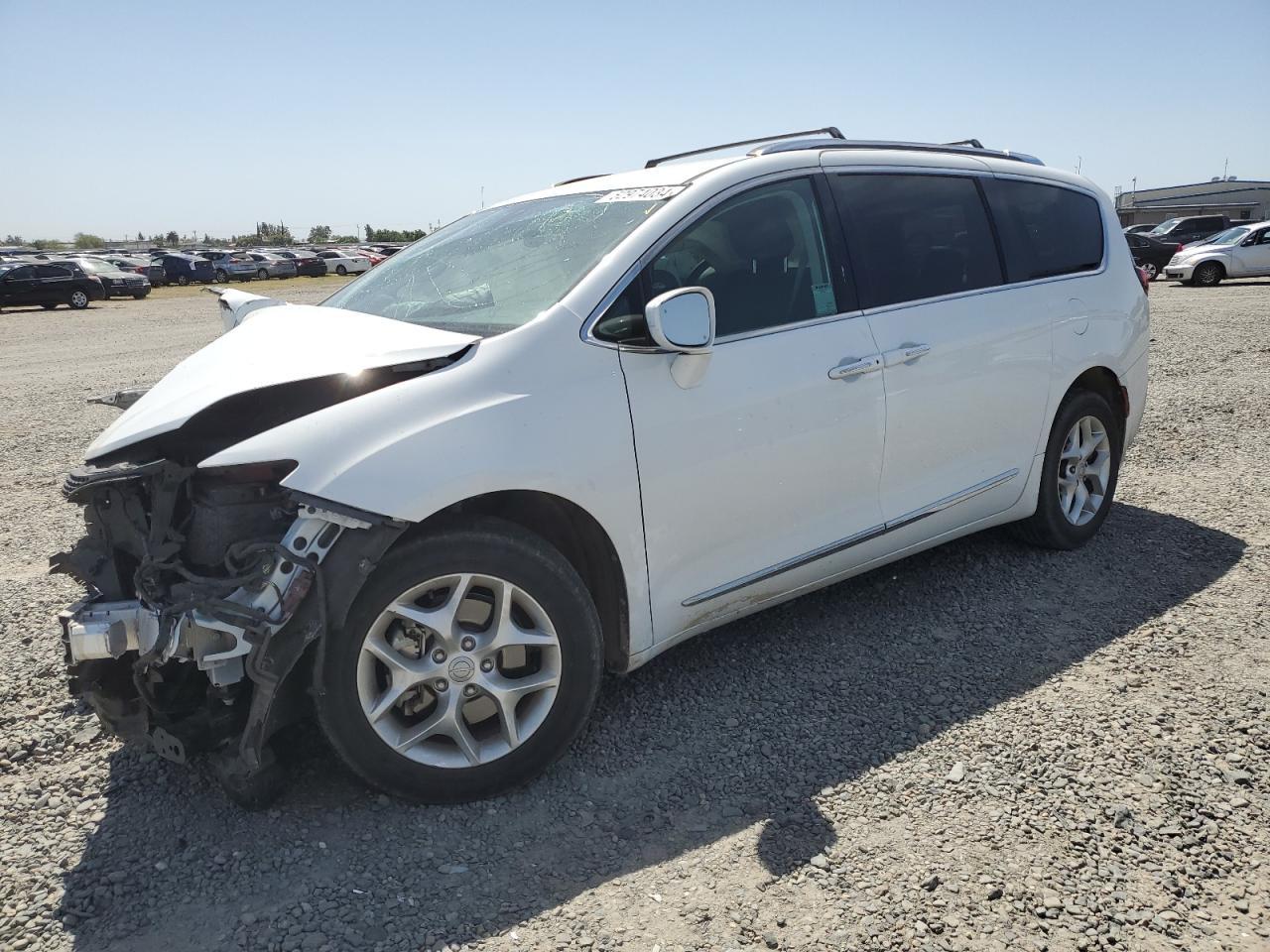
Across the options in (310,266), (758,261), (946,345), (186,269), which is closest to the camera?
(758,261)

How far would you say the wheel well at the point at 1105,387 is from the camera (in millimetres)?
4797

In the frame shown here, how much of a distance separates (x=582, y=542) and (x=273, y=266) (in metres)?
48.7

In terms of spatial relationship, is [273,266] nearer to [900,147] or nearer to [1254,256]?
[1254,256]

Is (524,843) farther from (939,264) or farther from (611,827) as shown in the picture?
(939,264)

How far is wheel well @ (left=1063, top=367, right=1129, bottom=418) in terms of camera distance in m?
4.80

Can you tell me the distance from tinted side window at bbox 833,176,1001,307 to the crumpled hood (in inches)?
66.7

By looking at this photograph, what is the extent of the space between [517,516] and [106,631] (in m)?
1.21

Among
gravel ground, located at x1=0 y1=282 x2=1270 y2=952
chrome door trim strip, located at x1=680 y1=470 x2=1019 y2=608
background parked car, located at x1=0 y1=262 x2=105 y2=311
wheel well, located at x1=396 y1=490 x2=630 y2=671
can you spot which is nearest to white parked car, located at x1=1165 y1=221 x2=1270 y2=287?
gravel ground, located at x1=0 y1=282 x2=1270 y2=952

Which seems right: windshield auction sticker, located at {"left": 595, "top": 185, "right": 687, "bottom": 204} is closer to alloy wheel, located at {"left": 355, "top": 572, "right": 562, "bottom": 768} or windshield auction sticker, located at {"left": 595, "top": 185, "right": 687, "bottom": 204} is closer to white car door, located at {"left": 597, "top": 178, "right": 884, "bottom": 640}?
white car door, located at {"left": 597, "top": 178, "right": 884, "bottom": 640}

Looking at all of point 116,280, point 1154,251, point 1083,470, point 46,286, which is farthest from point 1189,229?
point 116,280

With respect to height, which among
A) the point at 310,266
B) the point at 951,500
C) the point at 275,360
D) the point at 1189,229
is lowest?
the point at 951,500

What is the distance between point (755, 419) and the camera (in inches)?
130

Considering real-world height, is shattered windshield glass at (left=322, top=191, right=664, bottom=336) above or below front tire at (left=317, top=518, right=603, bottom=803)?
above

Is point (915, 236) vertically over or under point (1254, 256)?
over
